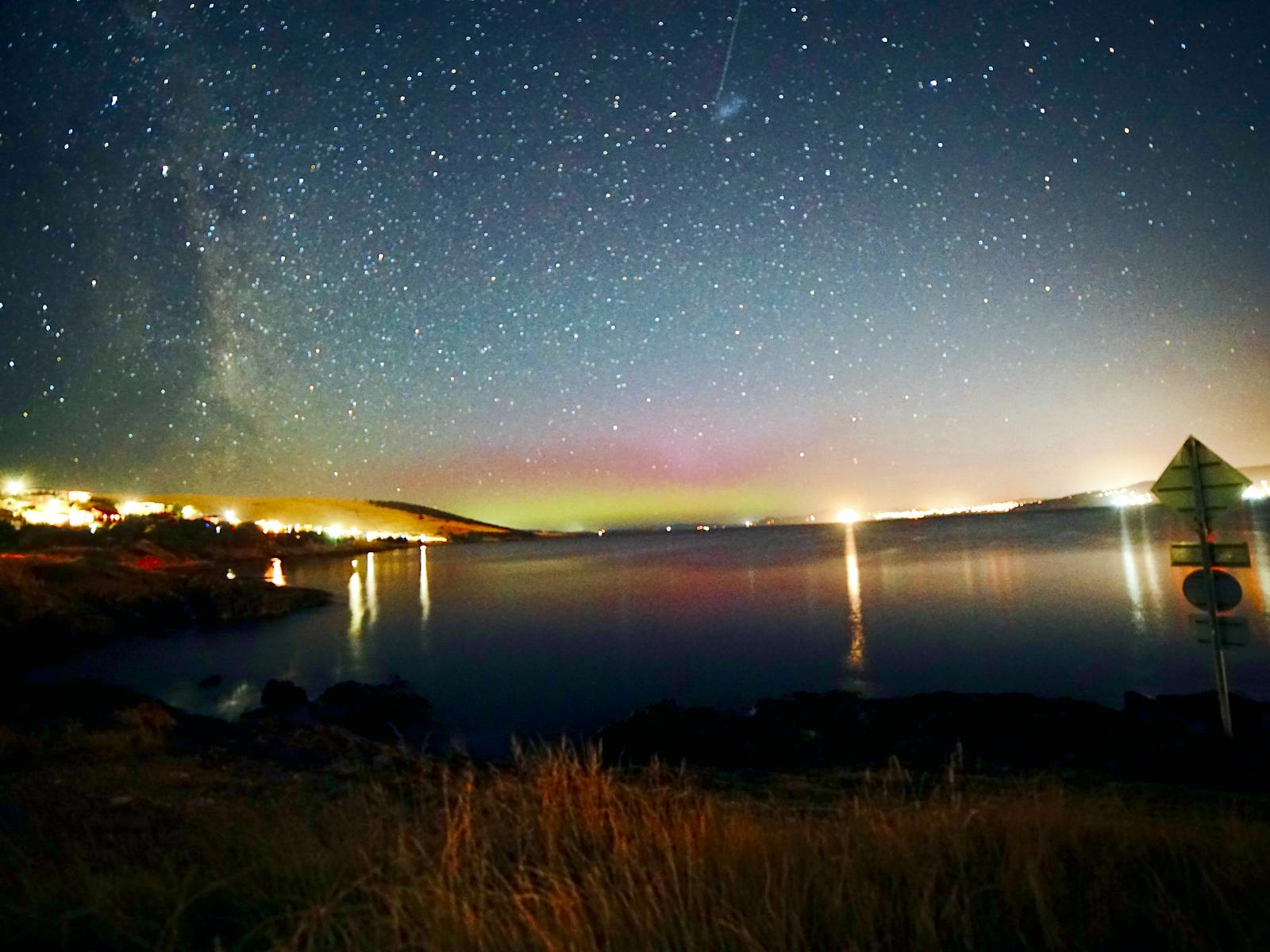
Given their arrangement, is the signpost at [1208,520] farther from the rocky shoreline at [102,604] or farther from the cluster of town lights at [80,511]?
the cluster of town lights at [80,511]

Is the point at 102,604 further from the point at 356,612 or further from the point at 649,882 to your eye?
the point at 649,882

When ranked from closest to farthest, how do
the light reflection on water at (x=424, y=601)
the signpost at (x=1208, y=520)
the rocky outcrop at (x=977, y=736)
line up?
1. the signpost at (x=1208, y=520)
2. the rocky outcrop at (x=977, y=736)
3. the light reflection on water at (x=424, y=601)

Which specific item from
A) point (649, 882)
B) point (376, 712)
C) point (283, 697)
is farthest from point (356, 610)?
point (649, 882)

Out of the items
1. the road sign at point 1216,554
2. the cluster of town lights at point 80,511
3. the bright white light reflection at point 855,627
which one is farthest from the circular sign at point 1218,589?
the cluster of town lights at point 80,511

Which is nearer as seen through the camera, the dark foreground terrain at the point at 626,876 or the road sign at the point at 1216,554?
the dark foreground terrain at the point at 626,876

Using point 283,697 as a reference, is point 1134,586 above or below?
below

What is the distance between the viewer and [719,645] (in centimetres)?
2877

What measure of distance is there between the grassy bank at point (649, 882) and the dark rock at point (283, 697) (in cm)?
1484

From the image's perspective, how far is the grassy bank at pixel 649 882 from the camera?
294cm

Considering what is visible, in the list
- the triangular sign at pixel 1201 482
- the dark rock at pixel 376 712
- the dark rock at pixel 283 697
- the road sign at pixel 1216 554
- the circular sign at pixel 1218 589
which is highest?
the triangular sign at pixel 1201 482

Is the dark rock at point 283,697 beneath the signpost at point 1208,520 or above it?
beneath

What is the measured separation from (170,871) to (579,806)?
2.24 metres

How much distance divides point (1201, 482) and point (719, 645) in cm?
2136

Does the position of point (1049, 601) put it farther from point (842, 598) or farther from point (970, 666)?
point (970, 666)
